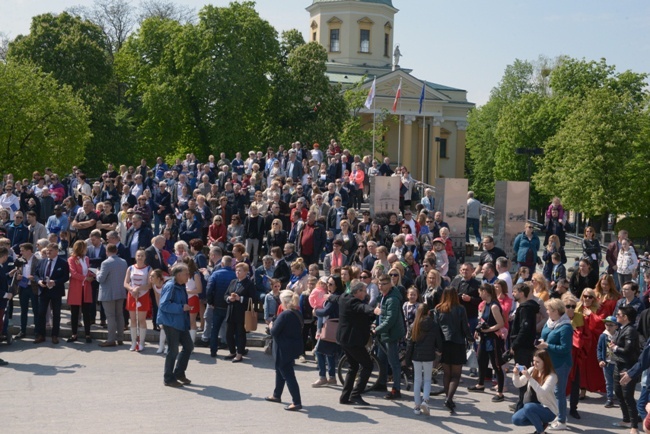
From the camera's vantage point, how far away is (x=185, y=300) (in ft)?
41.0

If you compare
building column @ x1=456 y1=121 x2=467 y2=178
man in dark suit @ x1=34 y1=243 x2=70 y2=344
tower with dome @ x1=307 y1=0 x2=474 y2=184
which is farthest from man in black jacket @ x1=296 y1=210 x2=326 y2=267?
building column @ x1=456 y1=121 x2=467 y2=178

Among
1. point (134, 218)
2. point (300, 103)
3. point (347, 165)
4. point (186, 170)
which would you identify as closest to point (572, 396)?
point (134, 218)

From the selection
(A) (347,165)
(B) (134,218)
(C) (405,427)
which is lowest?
(C) (405,427)

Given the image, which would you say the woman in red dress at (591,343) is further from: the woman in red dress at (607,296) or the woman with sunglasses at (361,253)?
the woman with sunglasses at (361,253)

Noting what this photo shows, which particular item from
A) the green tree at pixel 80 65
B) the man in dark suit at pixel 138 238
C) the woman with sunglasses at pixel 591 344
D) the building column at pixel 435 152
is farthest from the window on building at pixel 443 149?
the woman with sunglasses at pixel 591 344

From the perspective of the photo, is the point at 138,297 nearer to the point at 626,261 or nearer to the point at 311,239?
the point at 311,239

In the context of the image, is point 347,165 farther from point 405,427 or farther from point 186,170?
point 405,427

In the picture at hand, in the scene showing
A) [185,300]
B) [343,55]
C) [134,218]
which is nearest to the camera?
[185,300]

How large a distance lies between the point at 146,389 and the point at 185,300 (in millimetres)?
1422

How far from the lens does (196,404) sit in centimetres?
1134

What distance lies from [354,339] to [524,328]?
237cm

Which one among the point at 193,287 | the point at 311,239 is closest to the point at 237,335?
the point at 193,287

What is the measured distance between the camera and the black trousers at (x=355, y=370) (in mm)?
11695

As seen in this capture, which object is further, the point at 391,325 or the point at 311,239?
the point at 311,239
